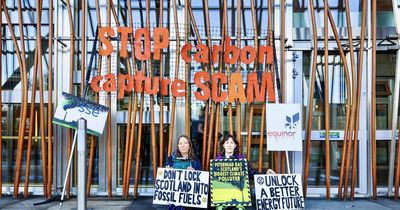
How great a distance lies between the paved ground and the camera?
7.07 metres

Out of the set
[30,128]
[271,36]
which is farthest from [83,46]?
[271,36]

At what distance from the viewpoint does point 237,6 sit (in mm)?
7801

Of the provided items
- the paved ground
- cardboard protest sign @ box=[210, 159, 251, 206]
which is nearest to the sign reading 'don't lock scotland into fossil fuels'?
cardboard protest sign @ box=[210, 159, 251, 206]

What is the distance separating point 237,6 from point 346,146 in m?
3.19

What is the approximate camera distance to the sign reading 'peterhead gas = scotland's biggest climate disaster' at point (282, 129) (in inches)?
281

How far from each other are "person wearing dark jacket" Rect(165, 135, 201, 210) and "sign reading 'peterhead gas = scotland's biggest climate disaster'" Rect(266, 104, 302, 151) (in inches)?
53.8

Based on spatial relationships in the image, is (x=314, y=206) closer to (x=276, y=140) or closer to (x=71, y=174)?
(x=276, y=140)

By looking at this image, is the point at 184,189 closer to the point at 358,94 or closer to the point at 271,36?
the point at 271,36

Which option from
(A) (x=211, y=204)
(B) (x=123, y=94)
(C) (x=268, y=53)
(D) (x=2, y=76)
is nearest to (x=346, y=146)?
(C) (x=268, y=53)

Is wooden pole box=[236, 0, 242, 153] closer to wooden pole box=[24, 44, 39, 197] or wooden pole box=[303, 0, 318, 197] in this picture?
wooden pole box=[303, 0, 318, 197]

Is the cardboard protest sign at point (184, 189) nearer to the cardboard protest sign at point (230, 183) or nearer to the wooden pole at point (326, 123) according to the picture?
the cardboard protest sign at point (230, 183)

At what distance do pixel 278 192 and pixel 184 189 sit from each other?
4.75 ft

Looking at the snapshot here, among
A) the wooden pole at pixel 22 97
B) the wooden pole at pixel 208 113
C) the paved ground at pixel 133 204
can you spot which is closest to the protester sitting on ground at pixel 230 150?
the wooden pole at pixel 208 113

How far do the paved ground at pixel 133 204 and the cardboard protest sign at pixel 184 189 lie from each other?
29.8 inches
